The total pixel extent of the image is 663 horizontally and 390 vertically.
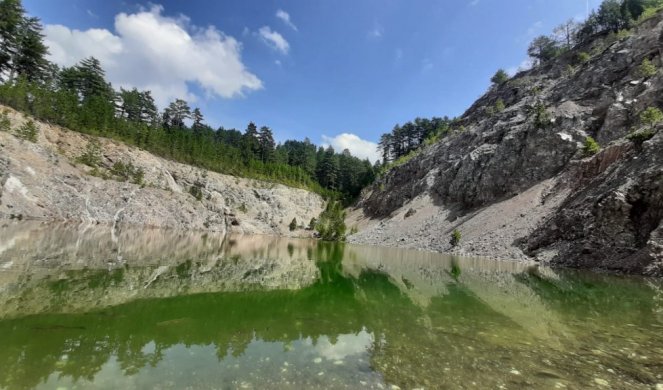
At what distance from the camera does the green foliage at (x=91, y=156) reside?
77125mm

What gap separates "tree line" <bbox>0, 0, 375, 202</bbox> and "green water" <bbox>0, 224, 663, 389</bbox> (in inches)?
3085

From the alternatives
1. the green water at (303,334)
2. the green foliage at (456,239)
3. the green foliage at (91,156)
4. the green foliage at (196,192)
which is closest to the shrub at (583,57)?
the green foliage at (456,239)

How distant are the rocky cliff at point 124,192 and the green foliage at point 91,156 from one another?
0.91 meters

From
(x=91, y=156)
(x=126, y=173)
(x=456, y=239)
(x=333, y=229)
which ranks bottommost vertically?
(x=456, y=239)

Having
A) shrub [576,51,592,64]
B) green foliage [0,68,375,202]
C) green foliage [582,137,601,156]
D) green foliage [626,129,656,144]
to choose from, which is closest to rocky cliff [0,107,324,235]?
green foliage [0,68,375,202]

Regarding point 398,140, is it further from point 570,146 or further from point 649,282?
point 649,282

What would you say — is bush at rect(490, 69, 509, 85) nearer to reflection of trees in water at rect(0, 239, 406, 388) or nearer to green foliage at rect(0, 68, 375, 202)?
green foliage at rect(0, 68, 375, 202)

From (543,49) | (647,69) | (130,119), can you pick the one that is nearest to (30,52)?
(130,119)

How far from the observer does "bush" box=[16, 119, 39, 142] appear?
216ft

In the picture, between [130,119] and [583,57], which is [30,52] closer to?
[130,119]

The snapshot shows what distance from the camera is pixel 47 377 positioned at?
684cm

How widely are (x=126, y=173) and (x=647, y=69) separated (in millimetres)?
104214

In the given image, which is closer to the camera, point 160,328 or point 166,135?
point 160,328

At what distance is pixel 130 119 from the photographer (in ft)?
383
